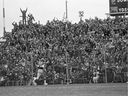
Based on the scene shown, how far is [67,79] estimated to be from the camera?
2895 centimetres

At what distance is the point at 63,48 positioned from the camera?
3073 centimetres

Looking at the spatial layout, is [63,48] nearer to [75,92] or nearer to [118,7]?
[118,7]

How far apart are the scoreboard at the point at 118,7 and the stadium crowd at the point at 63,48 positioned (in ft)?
2.42

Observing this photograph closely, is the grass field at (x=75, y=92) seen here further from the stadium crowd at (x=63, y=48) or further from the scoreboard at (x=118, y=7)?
the scoreboard at (x=118, y=7)

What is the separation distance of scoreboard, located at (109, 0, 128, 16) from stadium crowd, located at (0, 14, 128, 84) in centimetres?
74

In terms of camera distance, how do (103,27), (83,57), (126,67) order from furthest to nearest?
(103,27) < (83,57) < (126,67)

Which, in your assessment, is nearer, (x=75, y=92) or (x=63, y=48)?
(x=75, y=92)

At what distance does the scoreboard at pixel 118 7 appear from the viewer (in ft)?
110

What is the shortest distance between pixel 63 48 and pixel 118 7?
7.22 m

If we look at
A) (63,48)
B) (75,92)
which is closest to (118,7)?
(63,48)

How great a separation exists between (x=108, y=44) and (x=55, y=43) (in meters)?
4.75

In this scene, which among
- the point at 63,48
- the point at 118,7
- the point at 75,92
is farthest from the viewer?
the point at 118,7

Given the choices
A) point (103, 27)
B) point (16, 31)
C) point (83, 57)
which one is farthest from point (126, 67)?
point (16, 31)

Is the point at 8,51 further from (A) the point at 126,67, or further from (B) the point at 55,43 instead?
(A) the point at 126,67
